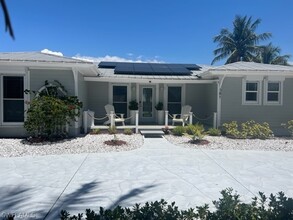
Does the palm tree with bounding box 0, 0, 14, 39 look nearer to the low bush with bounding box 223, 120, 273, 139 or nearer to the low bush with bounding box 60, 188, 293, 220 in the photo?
the low bush with bounding box 60, 188, 293, 220

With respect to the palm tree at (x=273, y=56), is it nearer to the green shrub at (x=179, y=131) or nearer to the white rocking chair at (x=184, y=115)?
the white rocking chair at (x=184, y=115)

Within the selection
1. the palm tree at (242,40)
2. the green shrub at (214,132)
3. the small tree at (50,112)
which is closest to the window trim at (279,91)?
the green shrub at (214,132)

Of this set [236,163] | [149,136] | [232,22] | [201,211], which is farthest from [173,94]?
[232,22]

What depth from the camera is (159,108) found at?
15.3 metres

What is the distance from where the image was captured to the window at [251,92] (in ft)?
44.1

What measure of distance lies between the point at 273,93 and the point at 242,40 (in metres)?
23.1

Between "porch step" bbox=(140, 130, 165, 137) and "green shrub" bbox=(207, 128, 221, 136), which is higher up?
"green shrub" bbox=(207, 128, 221, 136)

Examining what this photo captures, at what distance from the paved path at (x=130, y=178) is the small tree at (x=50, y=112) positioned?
239 cm

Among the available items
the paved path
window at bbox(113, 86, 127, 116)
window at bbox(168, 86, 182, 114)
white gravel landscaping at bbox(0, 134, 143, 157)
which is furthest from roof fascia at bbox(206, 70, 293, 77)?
window at bbox(113, 86, 127, 116)

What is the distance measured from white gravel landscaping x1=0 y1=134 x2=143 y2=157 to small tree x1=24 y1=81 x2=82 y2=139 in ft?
2.28

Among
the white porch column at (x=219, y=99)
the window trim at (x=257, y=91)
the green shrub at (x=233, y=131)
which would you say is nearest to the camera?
the green shrub at (x=233, y=131)

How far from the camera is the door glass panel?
52.4 feet

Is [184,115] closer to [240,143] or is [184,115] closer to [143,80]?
[143,80]

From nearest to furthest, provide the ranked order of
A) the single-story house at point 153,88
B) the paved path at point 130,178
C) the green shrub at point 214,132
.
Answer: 1. the paved path at point 130,178
2. the single-story house at point 153,88
3. the green shrub at point 214,132
